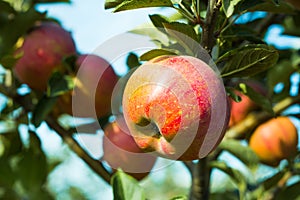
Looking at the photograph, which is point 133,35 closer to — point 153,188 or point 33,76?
point 33,76

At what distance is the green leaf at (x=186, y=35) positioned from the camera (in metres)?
0.94

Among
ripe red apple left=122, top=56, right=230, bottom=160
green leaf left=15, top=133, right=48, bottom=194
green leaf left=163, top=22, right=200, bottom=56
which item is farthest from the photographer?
green leaf left=15, top=133, right=48, bottom=194

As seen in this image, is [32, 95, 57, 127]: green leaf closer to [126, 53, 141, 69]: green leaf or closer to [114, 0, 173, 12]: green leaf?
[126, 53, 141, 69]: green leaf

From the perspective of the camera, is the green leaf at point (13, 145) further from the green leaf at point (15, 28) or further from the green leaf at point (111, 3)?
the green leaf at point (111, 3)

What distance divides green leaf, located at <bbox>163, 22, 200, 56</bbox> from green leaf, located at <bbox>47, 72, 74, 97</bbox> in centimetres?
46

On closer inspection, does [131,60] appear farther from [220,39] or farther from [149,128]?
[149,128]

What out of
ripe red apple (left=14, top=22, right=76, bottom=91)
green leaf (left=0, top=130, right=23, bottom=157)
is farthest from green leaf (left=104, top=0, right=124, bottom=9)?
green leaf (left=0, top=130, right=23, bottom=157)

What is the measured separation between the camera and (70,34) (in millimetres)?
1649

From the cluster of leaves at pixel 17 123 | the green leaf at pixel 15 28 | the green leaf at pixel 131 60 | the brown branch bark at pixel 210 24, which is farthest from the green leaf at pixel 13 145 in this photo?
the brown branch bark at pixel 210 24

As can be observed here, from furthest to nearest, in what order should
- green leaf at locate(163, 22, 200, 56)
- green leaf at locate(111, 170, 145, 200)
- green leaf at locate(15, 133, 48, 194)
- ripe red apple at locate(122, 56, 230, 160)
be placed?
1. green leaf at locate(15, 133, 48, 194)
2. green leaf at locate(111, 170, 145, 200)
3. green leaf at locate(163, 22, 200, 56)
4. ripe red apple at locate(122, 56, 230, 160)

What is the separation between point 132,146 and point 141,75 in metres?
0.49

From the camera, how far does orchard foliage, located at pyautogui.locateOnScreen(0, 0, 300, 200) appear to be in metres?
0.94

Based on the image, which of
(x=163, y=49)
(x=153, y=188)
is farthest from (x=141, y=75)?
(x=153, y=188)

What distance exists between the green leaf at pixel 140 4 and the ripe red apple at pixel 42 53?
662mm
